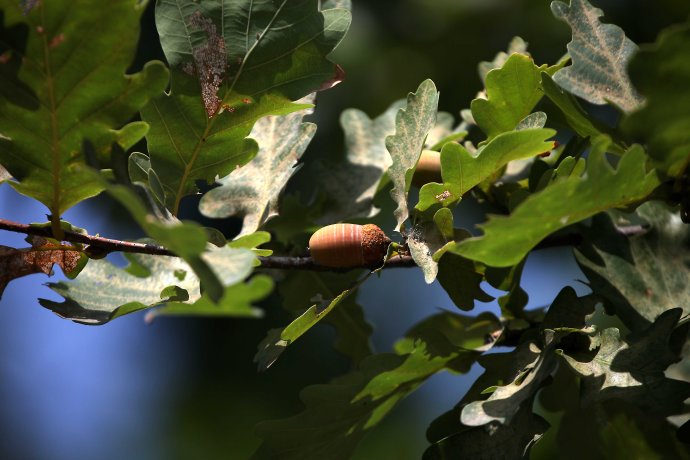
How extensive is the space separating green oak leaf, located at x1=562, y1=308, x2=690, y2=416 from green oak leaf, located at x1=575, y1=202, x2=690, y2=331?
14cm

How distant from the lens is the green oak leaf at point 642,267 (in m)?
1.02

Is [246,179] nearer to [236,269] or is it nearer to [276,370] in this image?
[236,269]

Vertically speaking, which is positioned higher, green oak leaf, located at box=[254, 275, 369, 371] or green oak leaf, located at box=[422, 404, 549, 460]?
green oak leaf, located at box=[254, 275, 369, 371]

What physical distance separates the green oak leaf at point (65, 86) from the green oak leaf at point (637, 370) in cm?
50

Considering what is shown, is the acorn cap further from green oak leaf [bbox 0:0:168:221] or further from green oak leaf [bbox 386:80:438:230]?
green oak leaf [bbox 0:0:168:221]

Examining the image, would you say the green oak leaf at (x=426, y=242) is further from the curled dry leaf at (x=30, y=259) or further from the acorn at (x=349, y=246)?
the curled dry leaf at (x=30, y=259)

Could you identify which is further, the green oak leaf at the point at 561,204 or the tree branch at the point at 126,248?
the tree branch at the point at 126,248

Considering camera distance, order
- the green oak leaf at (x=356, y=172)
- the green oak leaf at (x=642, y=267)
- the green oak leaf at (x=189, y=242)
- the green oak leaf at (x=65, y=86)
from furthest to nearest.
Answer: the green oak leaf at (x=356, y=172) < the green oak leaf at (x=642, y=267) < the green oak leaf at (x=65, y=86) < the green oak leaf at (x=189, y=242)

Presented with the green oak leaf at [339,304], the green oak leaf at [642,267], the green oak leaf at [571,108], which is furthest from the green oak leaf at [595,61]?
the green oak leaf at [339,304]

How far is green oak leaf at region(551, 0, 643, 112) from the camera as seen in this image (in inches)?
34.1

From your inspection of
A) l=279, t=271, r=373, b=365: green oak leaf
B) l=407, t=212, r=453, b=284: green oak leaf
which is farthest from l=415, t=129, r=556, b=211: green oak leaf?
l=279, t=271, r=373, b=365: green oak leaf

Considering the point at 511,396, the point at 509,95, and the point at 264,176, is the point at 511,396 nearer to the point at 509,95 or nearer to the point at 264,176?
the point at 509,95

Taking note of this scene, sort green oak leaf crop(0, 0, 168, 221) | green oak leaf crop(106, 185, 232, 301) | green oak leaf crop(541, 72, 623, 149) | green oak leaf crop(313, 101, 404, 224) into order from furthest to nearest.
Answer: green oak leaf crop(313, 101, 404, 224) < green oak leaf crop(541, 72, 623, 149) < green oak leaf crop(0, 0, 168, 221) < green oak leaf crop(106, 185, 232, 301)

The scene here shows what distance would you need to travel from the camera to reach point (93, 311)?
0.93m
